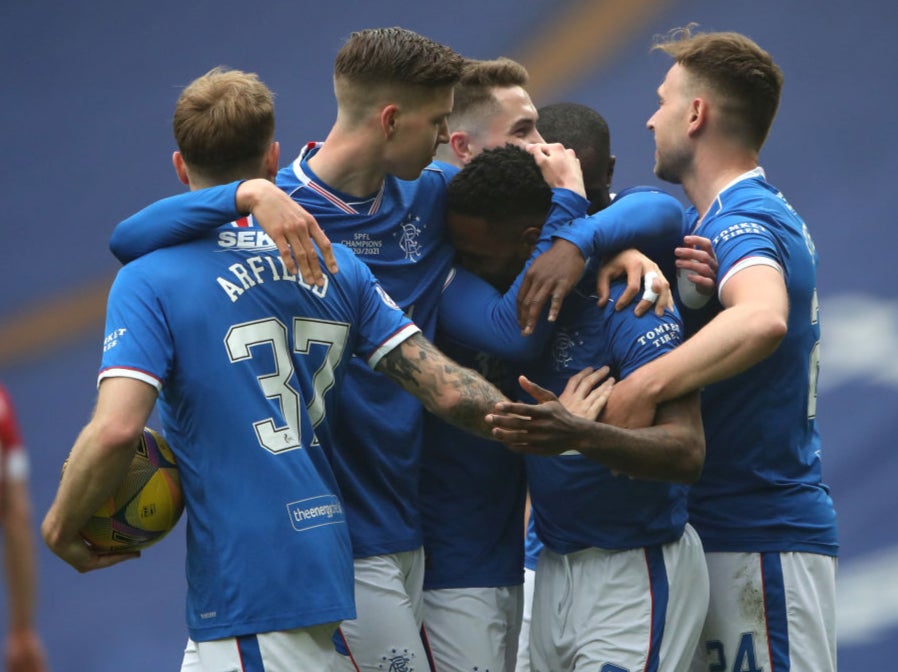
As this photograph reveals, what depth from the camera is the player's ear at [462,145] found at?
4.74 metres

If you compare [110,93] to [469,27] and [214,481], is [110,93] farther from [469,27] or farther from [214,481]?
[214,481]

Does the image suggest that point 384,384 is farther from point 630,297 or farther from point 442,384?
point 630,297

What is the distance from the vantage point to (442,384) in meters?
3.56

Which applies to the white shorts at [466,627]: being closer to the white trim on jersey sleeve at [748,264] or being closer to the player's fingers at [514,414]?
the player's fingers at [514,414]

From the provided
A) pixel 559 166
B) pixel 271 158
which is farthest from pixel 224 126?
pixel 559 166

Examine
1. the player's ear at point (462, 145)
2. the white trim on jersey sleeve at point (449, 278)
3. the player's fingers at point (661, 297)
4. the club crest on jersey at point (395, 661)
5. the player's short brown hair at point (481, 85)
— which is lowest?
the club crest on jersey at point (395, 661)

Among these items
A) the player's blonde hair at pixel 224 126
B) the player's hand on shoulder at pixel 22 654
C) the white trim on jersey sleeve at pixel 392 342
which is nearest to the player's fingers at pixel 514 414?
the white trim on jersey sleeve at pixel 392 342

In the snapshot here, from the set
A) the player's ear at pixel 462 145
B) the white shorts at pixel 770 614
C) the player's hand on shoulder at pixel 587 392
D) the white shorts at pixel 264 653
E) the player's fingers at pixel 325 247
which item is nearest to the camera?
the white shorts at pixel 264 653

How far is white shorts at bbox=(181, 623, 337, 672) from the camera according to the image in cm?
329

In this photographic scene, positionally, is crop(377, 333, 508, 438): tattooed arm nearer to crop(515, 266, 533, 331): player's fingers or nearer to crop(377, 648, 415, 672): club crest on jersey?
crop(515, 266, 533, 331): player's fingers

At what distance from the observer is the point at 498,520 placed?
420cm

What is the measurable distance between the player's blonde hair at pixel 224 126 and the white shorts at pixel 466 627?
1.47 m

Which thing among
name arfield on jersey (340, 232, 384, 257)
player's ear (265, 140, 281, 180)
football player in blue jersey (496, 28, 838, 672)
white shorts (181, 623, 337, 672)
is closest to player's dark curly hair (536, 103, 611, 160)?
football player in blue jersey (496, 28, 838, 672)

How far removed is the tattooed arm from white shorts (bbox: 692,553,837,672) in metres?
1.05
